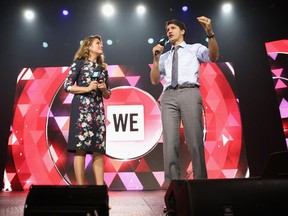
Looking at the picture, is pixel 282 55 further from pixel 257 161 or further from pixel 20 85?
pixel 20 85

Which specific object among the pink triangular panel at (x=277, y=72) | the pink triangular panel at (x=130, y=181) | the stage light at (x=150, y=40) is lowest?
the pink triangular panel at (x=130, y=181)

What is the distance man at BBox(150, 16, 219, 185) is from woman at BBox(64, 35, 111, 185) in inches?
18.4

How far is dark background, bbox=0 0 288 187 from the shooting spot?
371 cm

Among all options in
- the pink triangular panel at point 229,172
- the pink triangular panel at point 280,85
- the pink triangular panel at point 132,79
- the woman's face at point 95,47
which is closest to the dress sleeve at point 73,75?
the woman's face at point 95,47

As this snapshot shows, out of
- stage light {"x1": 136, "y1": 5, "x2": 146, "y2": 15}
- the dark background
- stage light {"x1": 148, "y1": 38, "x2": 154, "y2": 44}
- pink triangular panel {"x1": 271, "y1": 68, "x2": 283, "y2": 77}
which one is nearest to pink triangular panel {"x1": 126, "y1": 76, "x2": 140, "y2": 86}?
the dark background

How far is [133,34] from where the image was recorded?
4.00m

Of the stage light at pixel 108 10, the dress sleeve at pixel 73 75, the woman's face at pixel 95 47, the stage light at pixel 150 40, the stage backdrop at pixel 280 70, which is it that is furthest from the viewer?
the stage light at pixel 108 10

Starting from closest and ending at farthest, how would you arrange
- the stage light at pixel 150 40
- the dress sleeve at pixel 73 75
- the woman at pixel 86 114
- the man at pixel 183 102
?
1. the man at pixel 183 102
2. the woman at pixel 86 114
3. the dress sleeve at pixel 73 75
4. the stage light at pixel 150 40

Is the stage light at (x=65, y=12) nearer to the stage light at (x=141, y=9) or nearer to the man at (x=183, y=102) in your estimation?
the stage light at (x=141, y=9)

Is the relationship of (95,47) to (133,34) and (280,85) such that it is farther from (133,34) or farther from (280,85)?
(280,85)

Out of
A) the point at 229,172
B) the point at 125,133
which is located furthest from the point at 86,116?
the point at 229,172

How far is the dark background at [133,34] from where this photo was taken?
371 cm

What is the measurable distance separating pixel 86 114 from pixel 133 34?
2.29 meters

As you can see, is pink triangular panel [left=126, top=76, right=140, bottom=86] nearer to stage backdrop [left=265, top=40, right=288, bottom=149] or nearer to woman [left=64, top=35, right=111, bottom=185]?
woman [left=64, top=35, right=111, bottom=185]
